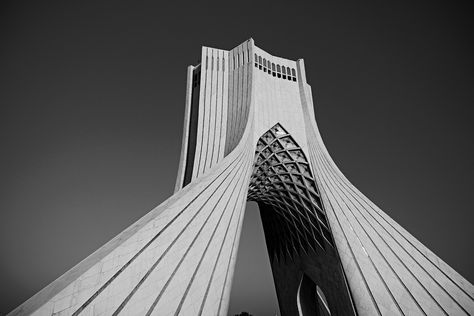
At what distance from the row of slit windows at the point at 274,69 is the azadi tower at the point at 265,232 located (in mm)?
83

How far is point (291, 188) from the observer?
15203mm

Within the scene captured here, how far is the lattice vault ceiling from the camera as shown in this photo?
13.9 meters

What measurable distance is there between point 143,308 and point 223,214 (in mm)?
3663

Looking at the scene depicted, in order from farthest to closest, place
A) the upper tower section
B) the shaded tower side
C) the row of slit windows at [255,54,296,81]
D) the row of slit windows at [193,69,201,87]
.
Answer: the row of slit windows at [193,69,201,87] < the row of slit windows at [255,54,296,81] < the upper tower section < the shaded tower side

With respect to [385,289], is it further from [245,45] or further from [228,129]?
[245,45]

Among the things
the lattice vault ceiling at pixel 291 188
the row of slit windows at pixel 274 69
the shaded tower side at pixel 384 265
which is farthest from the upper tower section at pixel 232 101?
the shaded tower side at pixel 384 265

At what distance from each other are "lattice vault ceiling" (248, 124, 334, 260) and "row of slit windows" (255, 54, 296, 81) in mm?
3877

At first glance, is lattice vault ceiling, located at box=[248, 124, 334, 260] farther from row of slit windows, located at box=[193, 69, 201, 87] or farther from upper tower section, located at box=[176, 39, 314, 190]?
row of slit windows, located at box=[193, 69, 201, 87]

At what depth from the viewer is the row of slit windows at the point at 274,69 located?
52.5 ft

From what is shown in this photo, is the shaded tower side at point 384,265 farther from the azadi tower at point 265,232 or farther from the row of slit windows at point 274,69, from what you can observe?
the row of slit windows at point 274,69

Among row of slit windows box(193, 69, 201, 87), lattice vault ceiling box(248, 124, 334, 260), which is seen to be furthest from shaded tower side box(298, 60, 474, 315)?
row of slit windows box(193, 69, 201, 87)

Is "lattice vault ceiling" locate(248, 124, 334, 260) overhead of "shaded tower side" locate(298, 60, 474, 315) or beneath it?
overhead

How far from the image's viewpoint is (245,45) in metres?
A: 16.2

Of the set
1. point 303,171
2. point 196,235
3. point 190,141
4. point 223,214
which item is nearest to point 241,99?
point 190,141
